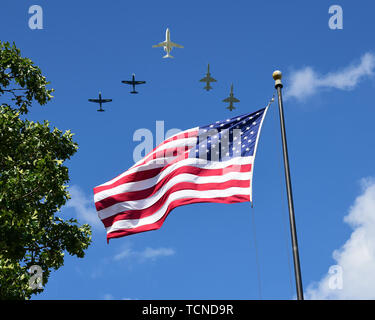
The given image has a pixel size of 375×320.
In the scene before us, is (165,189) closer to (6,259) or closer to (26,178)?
(26,178)

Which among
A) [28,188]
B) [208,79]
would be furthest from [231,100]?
[28,188]

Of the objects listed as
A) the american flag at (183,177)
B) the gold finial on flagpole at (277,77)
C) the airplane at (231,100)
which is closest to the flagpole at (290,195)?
the gold finial on flagpole at (277,77)

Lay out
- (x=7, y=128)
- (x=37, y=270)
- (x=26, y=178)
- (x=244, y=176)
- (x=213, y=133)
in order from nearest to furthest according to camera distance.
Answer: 1. (x=244, y=176)
2. (x=213, y=133)
3. (x=26, y=178)
4. (x=7, y=128)
5. (x=37, y=270)

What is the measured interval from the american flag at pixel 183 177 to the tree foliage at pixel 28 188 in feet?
12.6

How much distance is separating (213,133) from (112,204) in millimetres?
3319

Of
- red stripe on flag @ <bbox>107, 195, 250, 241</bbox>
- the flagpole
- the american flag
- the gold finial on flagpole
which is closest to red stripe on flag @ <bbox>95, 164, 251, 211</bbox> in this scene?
Answer: the american flag

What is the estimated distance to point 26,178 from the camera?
15.1m

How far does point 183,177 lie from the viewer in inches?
473

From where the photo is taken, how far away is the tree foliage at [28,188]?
1471 cm

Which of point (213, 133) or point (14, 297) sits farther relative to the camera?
point (14, 297)

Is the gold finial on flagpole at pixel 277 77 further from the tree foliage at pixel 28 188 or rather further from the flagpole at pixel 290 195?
the tree foliage at pixel 28 188

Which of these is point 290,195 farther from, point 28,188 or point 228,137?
point 28,188

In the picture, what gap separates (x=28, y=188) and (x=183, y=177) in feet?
19.7
